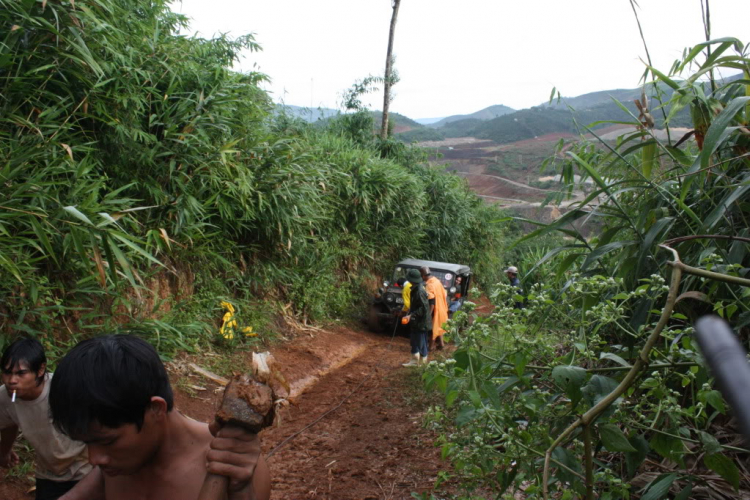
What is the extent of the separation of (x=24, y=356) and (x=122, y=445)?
1.77m

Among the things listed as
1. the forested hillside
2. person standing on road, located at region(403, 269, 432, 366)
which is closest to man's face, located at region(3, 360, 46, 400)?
the forested hillside

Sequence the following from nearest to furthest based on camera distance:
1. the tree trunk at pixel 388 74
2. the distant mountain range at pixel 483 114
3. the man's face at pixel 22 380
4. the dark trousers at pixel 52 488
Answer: the man's face at pixel 22 380, the dark trousers at pixel 52 488, the tree trunk at pixel 388 74, the distant mountain range at pixel 483 114

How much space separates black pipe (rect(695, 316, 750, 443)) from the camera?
0.51 m

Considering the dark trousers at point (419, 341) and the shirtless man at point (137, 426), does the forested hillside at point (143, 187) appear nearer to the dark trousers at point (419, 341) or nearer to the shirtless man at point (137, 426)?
the shirtless man at point (137, 426)

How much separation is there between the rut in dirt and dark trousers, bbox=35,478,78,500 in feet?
4.30

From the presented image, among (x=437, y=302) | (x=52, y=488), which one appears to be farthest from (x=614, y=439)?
(x=437, y=302)

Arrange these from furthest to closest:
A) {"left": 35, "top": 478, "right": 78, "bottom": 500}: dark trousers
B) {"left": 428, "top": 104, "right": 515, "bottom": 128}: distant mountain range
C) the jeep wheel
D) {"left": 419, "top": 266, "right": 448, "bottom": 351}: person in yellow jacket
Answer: {"left": 428, "top": 104, "right": 515, "bottom": 128}: distant mountain range
the jeep wheel
{"left": 419, "top": 266, "right": 448, "bottom": 351}: person in yellow jacket
{"left": 35, "top": 478, "right": 78, "bottom": 500}: dark trousers

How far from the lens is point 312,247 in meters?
10.7

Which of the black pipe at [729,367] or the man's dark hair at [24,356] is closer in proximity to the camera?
the black pipe at [729,367]

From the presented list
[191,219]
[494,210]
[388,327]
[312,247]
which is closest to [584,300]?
[191,219]

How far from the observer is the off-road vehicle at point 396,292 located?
11.7m

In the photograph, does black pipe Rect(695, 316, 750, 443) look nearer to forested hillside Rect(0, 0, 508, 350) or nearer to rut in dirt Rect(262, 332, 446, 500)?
rut in dirt Rect(262, 332, 446, 500)

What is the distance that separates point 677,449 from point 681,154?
4.40 ft

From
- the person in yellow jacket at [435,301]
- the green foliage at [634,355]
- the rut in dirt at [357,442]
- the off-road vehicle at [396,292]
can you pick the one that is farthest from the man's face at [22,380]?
the off-road vehicle at [396,292]
